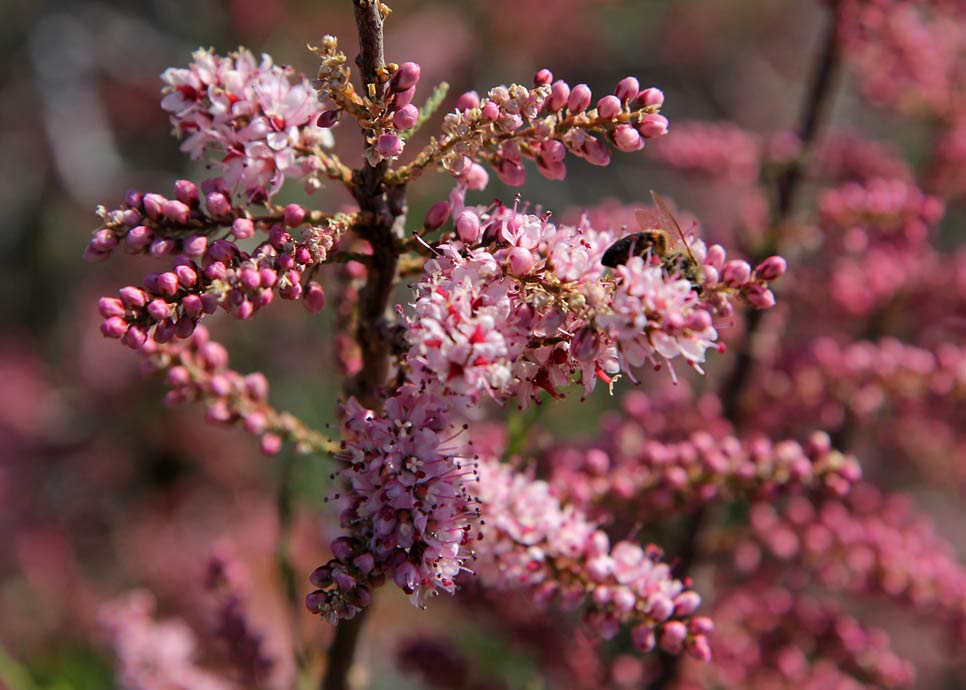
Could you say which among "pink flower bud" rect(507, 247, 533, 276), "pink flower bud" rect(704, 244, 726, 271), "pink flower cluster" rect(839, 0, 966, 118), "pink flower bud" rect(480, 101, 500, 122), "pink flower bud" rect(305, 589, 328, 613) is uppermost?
"pink flower cluster" rect(839, 0, 966, 118)

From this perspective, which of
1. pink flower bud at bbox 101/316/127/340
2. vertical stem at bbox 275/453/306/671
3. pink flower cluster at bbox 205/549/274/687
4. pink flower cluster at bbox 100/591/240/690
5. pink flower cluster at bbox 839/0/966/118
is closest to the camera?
pink flower bud at bbox 101/316/127/340

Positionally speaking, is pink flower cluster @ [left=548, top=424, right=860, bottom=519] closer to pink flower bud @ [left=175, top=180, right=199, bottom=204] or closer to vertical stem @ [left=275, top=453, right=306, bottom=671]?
vertical stem @ [left=275, top=453, right=306, bottom=671]

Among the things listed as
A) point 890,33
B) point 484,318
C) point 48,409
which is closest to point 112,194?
point 48,409

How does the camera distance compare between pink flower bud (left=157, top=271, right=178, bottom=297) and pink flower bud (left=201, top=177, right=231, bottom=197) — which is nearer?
pink flower bud (left=157, top=271, right=178, bottom=297)

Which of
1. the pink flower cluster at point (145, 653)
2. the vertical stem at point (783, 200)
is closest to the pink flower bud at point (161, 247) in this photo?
the pink flower cluster at point (145, 653)

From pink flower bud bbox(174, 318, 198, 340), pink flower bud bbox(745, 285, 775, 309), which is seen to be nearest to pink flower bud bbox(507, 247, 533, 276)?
pink flower bud bbox(745, 285, 775, 309)

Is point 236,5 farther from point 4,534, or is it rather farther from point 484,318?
point 484,318

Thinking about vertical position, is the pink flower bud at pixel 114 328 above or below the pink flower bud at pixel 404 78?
below

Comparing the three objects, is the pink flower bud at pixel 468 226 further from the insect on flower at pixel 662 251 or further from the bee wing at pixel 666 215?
the bee wing at pixel 666 215
